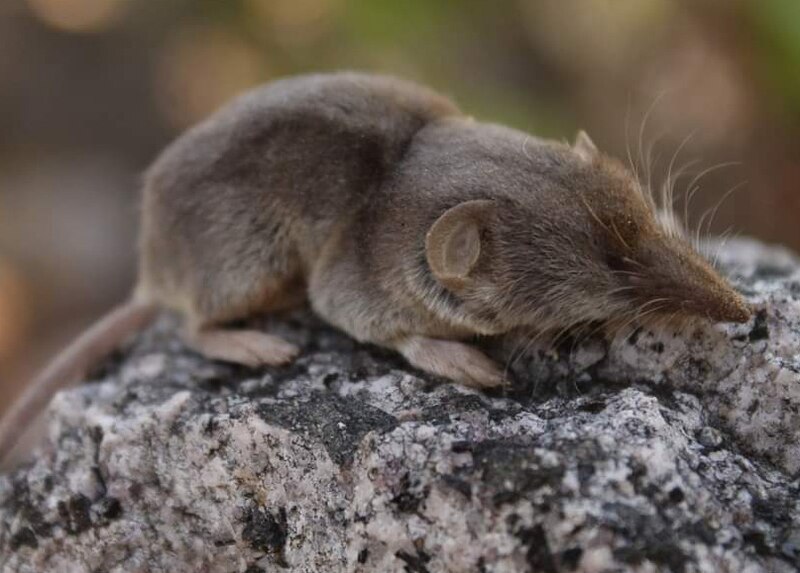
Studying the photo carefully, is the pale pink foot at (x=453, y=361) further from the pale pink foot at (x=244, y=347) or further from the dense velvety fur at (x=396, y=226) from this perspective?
the pale pink foot at (x=244, y=347)

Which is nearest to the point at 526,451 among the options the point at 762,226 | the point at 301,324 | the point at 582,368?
the point at 582,368

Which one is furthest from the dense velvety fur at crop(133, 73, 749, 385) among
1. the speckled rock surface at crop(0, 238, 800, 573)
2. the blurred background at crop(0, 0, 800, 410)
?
the blurred background at crop(0, 0, 800, 410)

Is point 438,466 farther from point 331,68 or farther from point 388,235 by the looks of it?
point 331,68

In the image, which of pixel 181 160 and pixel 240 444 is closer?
pixel 240 444

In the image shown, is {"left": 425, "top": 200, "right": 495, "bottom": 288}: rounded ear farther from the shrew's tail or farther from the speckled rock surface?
the shrew's tail

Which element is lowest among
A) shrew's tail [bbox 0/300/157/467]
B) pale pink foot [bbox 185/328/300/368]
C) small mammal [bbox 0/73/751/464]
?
shrew's tail [bbox 0/300/157/467]

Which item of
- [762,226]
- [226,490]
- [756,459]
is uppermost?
[762,226]

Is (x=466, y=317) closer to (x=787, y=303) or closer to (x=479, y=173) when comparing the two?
(x=479, y=173)
